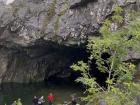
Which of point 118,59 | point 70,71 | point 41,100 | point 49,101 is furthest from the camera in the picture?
point 70,71

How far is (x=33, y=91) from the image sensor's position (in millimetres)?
42656

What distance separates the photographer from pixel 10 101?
38688mm

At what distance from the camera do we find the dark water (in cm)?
3934

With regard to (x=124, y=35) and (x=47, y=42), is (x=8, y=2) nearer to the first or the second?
(x=47, y=42)

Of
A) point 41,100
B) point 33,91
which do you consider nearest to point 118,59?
point 41,100

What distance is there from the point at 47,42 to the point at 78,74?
973cm

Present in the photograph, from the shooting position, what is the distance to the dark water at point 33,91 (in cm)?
3934

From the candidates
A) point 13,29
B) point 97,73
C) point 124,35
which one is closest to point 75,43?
point 13,29

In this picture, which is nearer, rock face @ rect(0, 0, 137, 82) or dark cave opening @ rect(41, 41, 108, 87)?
rock face @ rect(0, 0, 137, 82)

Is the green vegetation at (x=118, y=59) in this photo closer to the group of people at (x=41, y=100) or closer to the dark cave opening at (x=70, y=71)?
the group of people at (x=41, y=100)

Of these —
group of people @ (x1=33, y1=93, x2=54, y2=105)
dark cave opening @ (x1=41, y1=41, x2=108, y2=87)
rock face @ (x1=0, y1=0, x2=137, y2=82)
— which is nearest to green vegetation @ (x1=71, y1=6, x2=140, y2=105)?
group of people @ (x1=33, y1=93, x2=54, y2=105)

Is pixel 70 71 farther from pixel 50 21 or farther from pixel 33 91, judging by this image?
pixel 50 21

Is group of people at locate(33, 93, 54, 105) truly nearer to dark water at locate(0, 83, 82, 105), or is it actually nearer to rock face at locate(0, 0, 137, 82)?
dark water at locate(0, 83, 82, 105)

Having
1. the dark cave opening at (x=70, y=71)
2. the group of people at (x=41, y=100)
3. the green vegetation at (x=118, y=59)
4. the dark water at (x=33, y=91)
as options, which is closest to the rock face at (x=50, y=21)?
the dark water at (x=33, y=91)
